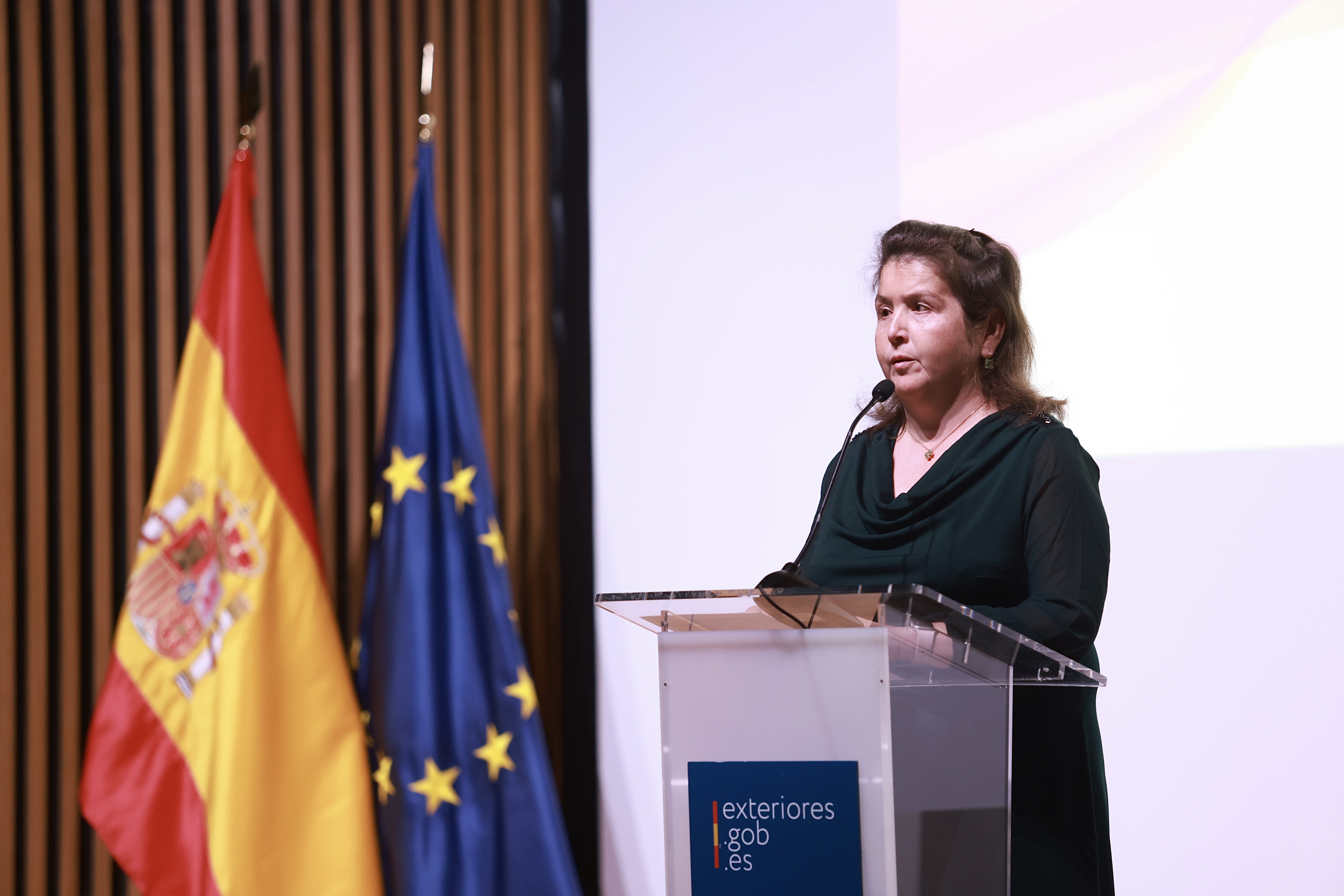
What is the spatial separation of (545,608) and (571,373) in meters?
0.69

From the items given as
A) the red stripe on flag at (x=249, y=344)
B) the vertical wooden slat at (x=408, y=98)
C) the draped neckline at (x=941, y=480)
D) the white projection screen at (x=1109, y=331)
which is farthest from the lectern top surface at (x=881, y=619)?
the vertical wooden slat at (x=408, y=98)

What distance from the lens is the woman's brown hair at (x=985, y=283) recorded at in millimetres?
1885

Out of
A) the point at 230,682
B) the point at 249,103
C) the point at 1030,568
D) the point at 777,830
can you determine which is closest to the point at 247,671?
the point at 230,682

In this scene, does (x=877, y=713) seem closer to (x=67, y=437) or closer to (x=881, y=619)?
(x=881, y=619)

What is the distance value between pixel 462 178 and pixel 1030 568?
2.06 metres

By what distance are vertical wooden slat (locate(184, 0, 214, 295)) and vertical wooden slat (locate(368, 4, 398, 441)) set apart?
440mm

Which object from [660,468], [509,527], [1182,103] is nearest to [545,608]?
[509,527]

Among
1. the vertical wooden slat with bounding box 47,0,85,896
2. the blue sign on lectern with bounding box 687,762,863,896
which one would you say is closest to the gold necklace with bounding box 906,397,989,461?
the blue sign on lectern with bounding box 687,762,863,896

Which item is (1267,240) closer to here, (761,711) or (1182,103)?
(1182,103)

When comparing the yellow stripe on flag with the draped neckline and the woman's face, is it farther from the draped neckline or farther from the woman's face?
the woman's face

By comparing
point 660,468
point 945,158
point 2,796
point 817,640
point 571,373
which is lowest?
point 2,796

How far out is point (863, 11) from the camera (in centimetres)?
278

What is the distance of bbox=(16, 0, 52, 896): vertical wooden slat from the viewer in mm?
2594

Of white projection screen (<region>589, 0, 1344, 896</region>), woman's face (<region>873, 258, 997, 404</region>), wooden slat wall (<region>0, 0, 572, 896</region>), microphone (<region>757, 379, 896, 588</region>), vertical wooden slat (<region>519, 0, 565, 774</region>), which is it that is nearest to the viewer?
microphone (<region>757, 379, 896, 588</region>)
